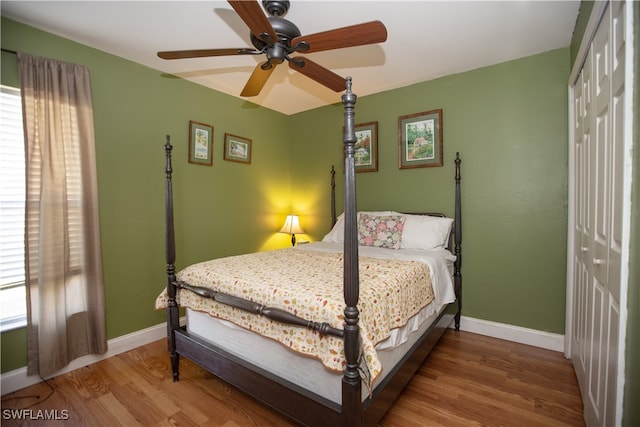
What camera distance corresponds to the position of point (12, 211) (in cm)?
198

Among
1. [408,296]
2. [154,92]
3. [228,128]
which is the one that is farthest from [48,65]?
[408,296]

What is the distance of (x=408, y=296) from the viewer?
5.83ft

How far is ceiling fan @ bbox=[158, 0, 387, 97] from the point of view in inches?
54.6

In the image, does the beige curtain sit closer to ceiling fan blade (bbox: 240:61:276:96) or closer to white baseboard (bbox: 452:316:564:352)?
ceiling fan blade (bbox: 240:61:276:96)

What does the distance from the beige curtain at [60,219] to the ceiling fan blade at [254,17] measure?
1.63 meters

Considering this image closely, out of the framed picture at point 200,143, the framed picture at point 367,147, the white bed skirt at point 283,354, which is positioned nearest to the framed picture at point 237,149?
the framed picture at point 200,143

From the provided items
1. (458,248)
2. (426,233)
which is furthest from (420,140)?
(458,248)

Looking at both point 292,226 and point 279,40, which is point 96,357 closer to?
point 292,226

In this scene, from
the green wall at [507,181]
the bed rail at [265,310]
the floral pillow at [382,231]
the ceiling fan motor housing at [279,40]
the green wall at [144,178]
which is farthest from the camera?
the floral pillow at [382,231]

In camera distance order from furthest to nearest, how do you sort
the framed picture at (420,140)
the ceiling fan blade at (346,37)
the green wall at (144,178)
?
the framed picture at (420,140)
the green wall at (144,178)
the ceiling fan blade at (346,37)

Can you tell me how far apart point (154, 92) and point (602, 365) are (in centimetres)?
360

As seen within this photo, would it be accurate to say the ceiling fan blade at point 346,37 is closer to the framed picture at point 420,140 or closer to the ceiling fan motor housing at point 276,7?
the ceiling fan motor housing at point 276,7

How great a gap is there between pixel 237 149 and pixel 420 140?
203cm

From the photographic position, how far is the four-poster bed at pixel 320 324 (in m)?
1.26
